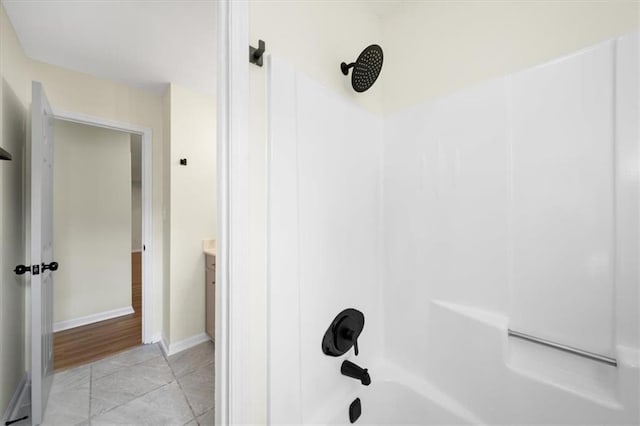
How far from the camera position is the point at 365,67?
1184 millimetres

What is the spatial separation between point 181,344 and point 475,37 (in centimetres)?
308

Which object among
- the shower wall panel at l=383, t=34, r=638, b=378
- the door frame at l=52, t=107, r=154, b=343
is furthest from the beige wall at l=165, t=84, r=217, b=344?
the shower wall panel at l=383, t=34, r=638, b=378

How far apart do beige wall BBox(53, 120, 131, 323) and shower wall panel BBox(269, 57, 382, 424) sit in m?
3.04

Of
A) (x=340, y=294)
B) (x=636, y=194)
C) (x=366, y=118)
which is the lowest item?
(x=340, y=294)

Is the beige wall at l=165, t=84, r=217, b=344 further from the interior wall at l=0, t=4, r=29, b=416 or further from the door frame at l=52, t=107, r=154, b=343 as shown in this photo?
the interior wall at l=0, t=4, r=29, b=416

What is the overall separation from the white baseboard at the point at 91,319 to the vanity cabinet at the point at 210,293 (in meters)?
1.39


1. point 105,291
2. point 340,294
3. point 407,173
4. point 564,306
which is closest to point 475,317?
point 564,306

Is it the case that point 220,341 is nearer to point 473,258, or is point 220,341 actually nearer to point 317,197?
point 317,197

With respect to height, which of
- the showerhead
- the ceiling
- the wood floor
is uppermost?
the ceiling

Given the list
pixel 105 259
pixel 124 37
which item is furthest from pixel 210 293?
pixel 124 37

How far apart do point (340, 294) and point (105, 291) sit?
10.5ft

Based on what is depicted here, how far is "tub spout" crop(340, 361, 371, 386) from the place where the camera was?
3.88 feet

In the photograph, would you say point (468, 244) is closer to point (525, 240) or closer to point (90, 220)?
point (525, 240)

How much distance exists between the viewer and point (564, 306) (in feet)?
3.09
